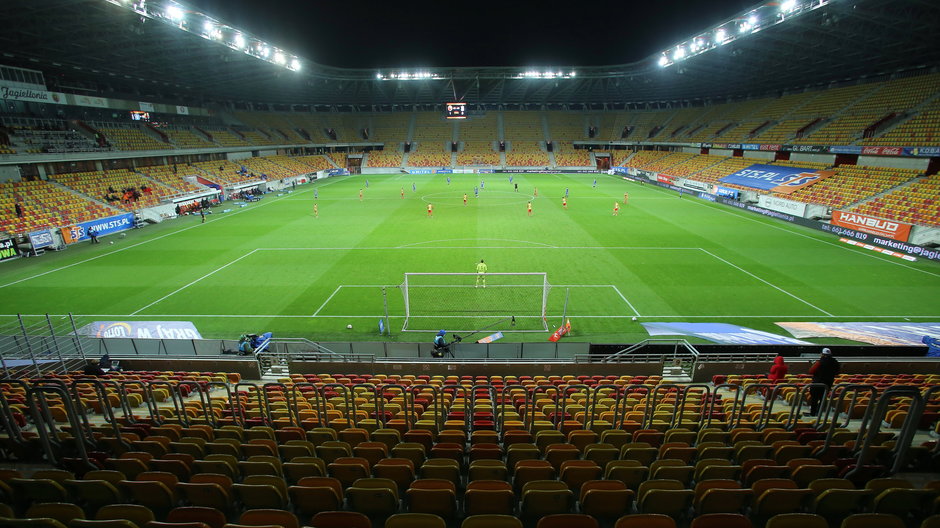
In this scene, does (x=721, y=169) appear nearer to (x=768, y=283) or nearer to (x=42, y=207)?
(x=768, y=283)

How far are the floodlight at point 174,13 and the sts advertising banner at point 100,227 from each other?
16363mm

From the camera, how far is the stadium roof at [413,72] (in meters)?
28.5

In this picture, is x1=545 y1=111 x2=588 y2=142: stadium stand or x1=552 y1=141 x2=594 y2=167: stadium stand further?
x1=545 y1=111 x2=588 y2=142: stadium stand

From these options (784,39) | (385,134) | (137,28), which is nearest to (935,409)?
(784,39)

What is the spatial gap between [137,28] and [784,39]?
5230 centimetres

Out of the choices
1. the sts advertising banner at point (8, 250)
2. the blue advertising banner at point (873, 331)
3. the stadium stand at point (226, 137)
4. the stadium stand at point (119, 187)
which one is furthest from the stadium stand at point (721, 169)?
the sts advertising banner at point (8, 250)

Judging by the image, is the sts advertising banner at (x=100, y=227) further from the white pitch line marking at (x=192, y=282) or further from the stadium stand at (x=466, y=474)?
the stadium stand at (x=466, y=474)

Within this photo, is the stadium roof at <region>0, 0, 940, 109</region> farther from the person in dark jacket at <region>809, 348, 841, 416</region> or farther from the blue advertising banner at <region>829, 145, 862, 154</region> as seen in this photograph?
the person in dark jacket at <region>809, 348, 841, 416</region>

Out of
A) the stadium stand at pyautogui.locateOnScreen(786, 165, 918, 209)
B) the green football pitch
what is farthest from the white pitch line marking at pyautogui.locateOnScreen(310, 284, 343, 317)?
the stadium stand at pyautogui.locateOnScreen(786, 165, 918, 209)

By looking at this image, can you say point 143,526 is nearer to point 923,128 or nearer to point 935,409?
point 935,409

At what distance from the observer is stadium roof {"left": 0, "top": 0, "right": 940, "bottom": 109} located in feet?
93.5

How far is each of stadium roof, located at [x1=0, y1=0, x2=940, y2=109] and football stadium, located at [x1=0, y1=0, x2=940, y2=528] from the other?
1.56ft

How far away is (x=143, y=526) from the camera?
4.27 meters

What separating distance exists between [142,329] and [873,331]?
96.0ft
